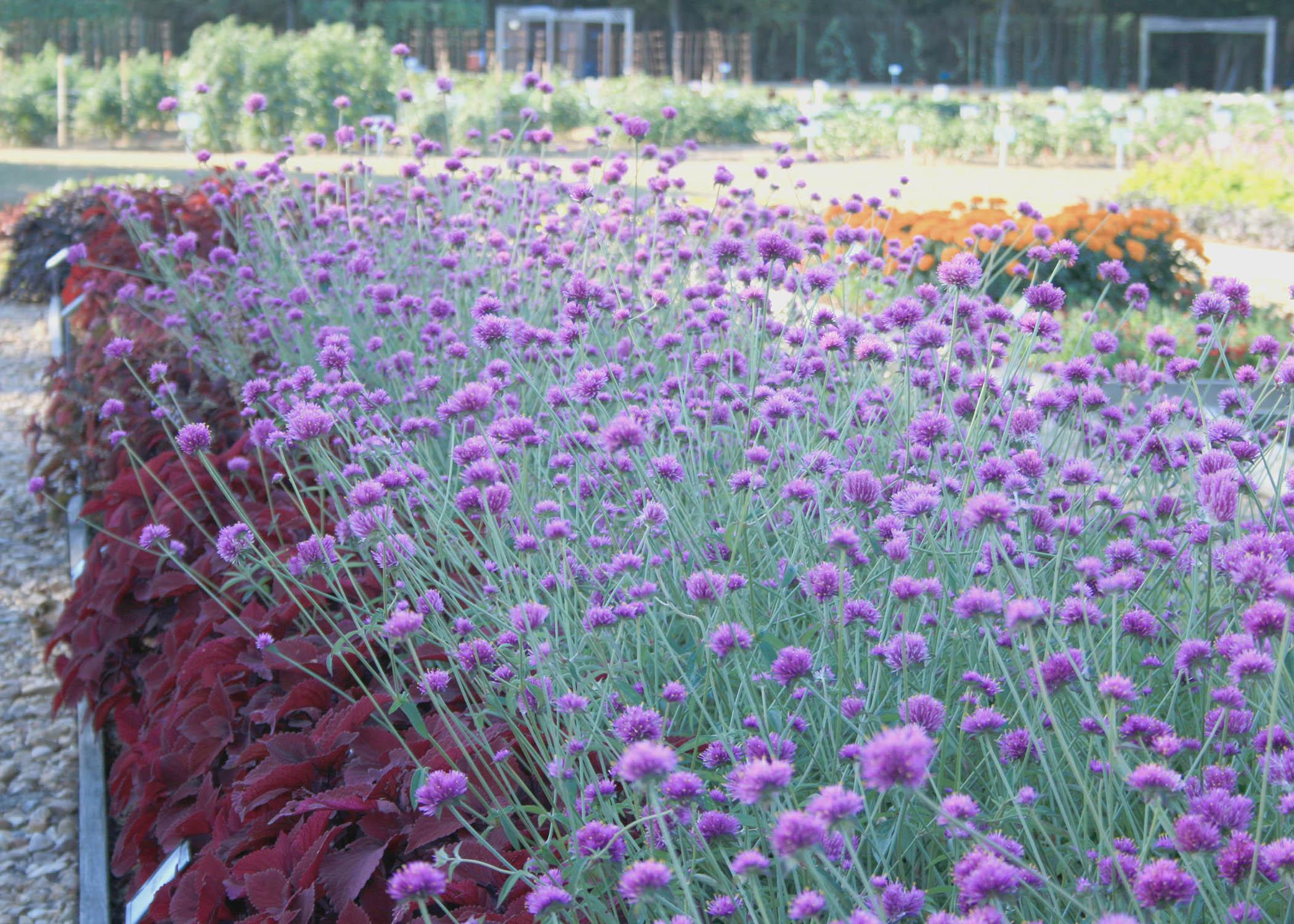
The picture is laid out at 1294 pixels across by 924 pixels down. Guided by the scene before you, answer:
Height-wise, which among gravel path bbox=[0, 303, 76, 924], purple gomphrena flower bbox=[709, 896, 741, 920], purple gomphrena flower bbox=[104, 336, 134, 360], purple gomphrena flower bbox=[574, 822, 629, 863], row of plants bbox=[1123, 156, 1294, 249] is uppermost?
row of plants bbox=[1123, 156, 1294, 249]

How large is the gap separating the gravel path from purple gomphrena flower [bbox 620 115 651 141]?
2352mm

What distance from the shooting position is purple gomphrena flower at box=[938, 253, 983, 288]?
2.08 m

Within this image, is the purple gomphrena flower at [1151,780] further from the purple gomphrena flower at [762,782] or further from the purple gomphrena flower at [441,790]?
the purple gomphrena flower at [441,790]

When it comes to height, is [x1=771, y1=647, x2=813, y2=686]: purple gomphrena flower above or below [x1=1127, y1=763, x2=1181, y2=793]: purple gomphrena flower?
above

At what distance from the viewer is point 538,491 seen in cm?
255

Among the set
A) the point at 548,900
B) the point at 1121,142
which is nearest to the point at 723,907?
the point at 548,900

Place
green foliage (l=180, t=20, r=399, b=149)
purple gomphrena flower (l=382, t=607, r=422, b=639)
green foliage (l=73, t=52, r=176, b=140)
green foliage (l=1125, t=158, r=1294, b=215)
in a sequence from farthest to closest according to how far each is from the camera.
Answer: green foliage (l=73, t=52, r=176, b=140) < green foliage (l=180, t=20, r=399, b=149) < green foliage (l=1125, t=158, r=1294, b=215) < purple gomphrena flower (l=382, t=607, r=422, b=639)

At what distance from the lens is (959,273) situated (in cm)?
208

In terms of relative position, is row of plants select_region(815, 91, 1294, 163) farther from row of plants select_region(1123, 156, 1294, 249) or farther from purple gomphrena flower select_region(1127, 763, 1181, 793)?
purple gomphrena flower select_region(1127, 763, 1181, 793)

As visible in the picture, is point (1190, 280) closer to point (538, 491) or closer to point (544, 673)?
point (538, 491)

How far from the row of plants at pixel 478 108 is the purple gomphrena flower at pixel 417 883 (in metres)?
18.9

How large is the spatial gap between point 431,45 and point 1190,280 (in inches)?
1271

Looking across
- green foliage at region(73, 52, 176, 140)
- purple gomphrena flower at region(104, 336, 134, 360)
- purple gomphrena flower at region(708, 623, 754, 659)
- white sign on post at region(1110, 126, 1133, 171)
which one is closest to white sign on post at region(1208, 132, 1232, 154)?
white sign on post at region(1110, 126, 1133, 171)

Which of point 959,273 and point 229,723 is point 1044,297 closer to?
point 959,273
